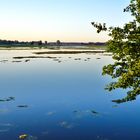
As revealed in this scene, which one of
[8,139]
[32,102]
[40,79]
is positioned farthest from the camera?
[40,79]

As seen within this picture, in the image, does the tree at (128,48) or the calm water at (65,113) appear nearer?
the tree at (128,48)

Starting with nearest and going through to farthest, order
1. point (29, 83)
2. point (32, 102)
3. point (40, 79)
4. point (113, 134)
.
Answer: point (113, 134) < point (32, 102) < point (29, 83) < point (40, 79)

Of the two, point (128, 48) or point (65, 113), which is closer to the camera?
point (128, 48)

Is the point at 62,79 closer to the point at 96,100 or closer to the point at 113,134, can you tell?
the point at 96,100

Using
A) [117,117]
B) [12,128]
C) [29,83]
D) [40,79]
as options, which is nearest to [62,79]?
[40,79]

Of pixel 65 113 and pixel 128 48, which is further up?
pixel 128 48

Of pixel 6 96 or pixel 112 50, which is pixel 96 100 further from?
pixel 112 50

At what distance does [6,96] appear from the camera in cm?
4278

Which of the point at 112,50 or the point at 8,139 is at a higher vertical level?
the point at 112,50

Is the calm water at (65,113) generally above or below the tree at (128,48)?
below

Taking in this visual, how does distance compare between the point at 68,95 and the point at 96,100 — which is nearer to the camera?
the point at 96,100

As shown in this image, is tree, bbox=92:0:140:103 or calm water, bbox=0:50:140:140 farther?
calm water, bbox=0:50:140:140

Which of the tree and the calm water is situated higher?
the tree

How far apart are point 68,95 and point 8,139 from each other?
18760 millimetres
